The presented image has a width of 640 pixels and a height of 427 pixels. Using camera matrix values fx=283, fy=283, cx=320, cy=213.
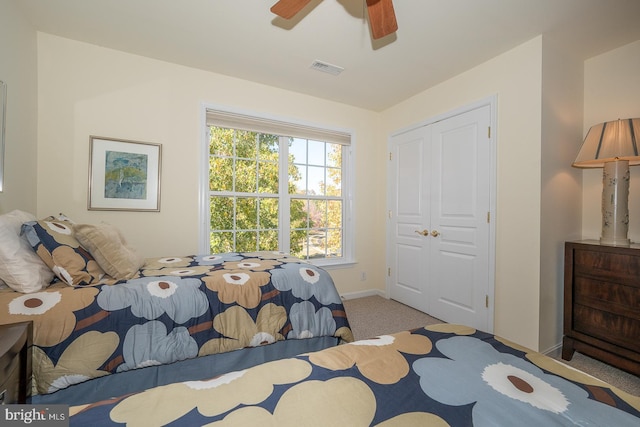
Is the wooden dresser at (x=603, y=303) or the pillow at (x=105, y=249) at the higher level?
the pillow at (x=105, y=249)

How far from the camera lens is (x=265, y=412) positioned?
25.3 inches

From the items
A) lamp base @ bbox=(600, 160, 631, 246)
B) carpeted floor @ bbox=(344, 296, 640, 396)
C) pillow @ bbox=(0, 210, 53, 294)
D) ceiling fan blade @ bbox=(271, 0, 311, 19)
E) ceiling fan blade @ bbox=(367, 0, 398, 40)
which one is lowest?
carpeted floor @ bbox=(344, 296, 640, 396)

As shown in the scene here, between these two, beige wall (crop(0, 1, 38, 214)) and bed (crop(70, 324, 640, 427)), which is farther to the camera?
beige wall (crop(0, 1, 38, 214))

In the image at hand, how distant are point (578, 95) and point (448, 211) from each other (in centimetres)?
151

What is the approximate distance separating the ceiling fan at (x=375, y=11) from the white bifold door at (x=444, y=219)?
5.00 feet

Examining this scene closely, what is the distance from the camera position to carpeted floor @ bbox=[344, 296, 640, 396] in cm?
202

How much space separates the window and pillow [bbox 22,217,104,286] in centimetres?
145

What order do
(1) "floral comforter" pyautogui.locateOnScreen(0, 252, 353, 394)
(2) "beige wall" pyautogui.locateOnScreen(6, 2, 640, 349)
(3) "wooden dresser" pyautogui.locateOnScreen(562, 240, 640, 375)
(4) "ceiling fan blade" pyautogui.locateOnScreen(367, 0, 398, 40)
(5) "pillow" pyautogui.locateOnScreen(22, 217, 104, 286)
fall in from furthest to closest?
(2) "beige wall" pyautogui.locateOnScreen(6, 2, 640, 349) → (3) "wooden dresser" pyautogui.locateOnScreen(562, 240, 640, 375) → (4) "ceiling fan blade" pyautogui.locateOnScreen(367, 0, 398, 40) → (5) "pillow" pyautogui.locateOnScreen(22, 217, 104, 286) → (1) "floral comforter" pyautogui.locateOnScreen(0, 252, 353, 394)

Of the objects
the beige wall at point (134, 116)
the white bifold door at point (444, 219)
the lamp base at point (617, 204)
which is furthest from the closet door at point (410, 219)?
the lamp base at point (617, 204)

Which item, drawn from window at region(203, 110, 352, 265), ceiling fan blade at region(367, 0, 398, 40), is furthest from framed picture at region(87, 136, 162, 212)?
ceiling fan blade at region(367, 0, 398, 40)

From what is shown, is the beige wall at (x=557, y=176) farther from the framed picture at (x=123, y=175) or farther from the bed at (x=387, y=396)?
the framed picture at (x=123, y=175)

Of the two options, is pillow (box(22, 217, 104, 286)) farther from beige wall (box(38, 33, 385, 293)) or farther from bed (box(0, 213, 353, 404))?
beige wall (box(38, 33, 385, 293))

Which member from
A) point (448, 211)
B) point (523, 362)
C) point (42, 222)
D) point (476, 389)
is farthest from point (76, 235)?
point (448, 211)

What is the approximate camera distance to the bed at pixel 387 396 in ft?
2.04
